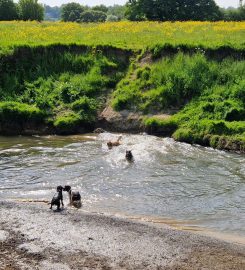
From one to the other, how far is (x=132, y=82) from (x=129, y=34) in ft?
25.7

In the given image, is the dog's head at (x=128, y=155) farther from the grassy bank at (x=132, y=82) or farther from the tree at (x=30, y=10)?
the tree at (x=30, y=10)

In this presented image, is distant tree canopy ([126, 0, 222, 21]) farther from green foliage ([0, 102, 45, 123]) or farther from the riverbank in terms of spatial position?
the riverbank

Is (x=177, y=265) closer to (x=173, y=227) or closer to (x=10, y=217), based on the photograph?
(x=173, y=227)

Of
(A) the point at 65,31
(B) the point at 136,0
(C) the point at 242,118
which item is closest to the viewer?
(C) the point at 242,118

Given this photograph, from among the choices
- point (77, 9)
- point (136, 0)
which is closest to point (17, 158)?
point (136, 0)

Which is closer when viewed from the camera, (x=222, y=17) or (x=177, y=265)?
(x=177, y=265)

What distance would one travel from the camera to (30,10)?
222 ft

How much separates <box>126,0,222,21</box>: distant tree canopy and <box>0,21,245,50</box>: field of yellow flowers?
68.4 ft

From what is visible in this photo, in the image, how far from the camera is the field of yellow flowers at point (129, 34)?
3262cm

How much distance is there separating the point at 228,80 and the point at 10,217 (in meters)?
17.1

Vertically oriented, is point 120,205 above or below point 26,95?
below

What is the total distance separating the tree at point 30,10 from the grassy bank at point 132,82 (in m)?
33.0

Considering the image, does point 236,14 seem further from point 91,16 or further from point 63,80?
point 63,80

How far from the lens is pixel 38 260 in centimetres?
1242
